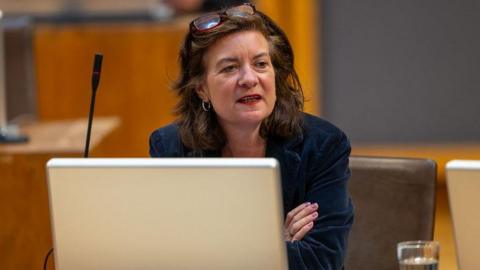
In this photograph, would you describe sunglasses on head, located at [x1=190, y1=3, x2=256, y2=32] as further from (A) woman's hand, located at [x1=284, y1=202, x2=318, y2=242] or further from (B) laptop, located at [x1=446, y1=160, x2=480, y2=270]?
(B) laptop, located at [x1=446, y1=160, x2=480, y2=270]

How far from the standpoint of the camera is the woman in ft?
7.77

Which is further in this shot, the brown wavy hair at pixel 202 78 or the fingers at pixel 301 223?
the brown wavy hair at pixel 202 78

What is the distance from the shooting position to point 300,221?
7.68ft

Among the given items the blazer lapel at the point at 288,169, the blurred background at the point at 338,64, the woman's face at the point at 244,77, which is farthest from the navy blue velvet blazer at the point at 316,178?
the blurred background at the point at 338,64

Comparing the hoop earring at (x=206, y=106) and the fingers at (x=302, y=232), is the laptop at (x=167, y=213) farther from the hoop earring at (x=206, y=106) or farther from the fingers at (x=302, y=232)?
the hoop earring at (x=206, y=106)

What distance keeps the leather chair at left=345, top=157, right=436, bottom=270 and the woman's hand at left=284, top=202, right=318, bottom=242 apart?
1.70 feet

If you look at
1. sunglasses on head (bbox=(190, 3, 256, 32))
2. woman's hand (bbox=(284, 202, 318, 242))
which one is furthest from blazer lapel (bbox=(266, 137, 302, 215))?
sunglasses on head (bbox=(190, 3, 256, 32))

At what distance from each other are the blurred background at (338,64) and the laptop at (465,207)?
150 inches

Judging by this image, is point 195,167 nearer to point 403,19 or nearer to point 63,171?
point 63,171

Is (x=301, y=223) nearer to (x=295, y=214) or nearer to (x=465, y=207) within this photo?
(x=295, y=214)

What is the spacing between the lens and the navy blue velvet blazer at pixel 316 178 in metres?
2.30

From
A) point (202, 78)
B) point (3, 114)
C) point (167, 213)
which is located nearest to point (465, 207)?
point (167, 213)

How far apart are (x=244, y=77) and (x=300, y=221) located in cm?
37

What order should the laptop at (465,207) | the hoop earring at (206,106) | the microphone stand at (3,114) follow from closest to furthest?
the laptop at (465,207), the hoop earring at (206,106), the microphone stand at (3,114)
